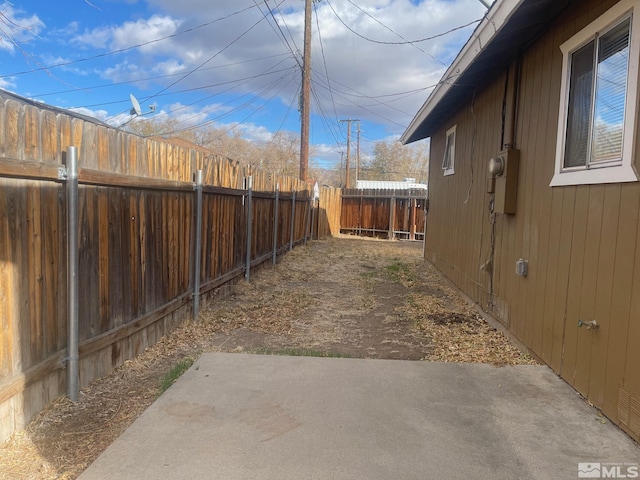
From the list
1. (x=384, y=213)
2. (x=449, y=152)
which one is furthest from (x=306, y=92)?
(x=449, y=152)

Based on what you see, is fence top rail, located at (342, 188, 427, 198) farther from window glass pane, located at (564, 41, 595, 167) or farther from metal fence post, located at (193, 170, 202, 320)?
window glass pane, located at (564, 41, 595, 167)

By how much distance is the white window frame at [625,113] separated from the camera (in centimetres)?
272

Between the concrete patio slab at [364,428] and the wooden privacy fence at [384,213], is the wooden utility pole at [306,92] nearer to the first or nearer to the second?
the wooden privacy fence at [384,213]

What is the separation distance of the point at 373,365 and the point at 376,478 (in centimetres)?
154

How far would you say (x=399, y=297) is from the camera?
6.88m

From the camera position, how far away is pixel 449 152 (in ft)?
27.7

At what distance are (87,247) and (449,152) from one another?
271 inches

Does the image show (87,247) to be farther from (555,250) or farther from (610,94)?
(610,94)

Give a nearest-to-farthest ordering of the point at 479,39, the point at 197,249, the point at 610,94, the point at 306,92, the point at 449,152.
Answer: the point at 610,94 < the point at 479,39 < the point at 197,249 < the point at 449,152 < the point at 306,92

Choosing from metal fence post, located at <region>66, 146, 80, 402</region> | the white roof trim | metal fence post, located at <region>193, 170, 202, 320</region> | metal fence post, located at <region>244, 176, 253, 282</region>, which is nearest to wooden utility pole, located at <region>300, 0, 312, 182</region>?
metal fence post, located at <region>244, 176, 253, 282</region>

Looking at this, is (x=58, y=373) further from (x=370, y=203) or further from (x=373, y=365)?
(x=370, y=203)

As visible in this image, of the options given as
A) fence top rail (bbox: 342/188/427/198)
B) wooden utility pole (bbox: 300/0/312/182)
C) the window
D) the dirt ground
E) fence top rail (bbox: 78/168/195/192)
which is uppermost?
wooden utility pole (bbox: 300/0/312/182)

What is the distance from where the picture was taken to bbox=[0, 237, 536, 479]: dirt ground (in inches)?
103

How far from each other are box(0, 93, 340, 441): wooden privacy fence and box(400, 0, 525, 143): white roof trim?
3.24 meters
